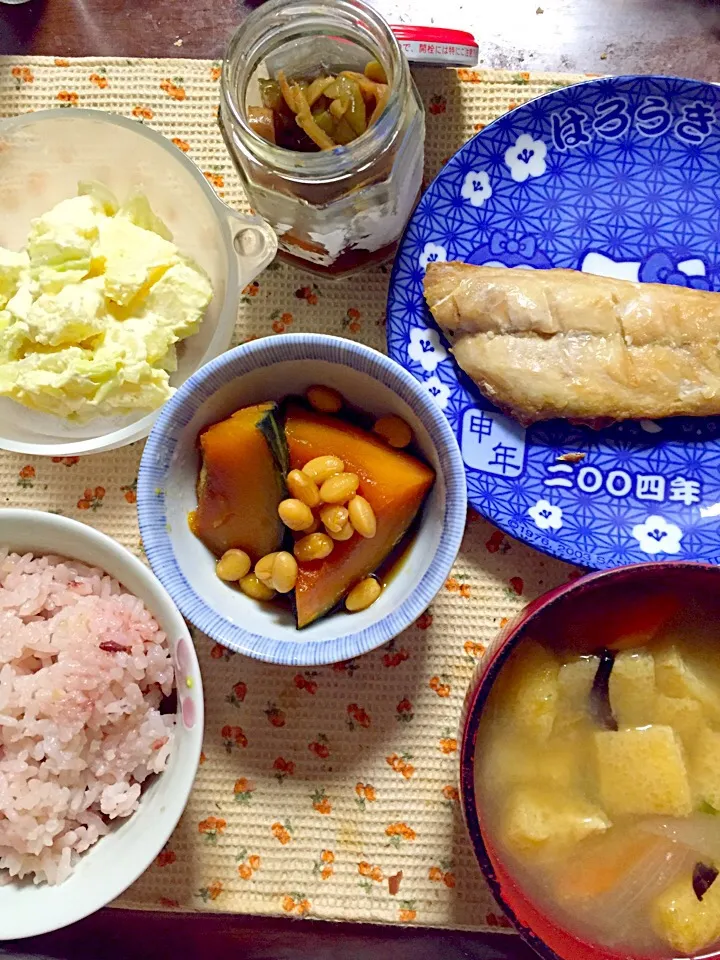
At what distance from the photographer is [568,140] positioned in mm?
1356

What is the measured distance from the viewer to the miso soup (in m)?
1.06

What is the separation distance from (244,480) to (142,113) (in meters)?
0.73

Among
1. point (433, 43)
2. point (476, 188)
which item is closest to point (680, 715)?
point (476, 188)

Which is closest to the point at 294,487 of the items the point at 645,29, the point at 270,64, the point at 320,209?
the point at 320,209

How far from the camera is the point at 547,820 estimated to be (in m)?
1.07

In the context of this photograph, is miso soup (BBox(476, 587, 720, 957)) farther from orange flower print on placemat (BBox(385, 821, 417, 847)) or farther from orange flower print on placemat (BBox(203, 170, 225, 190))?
orange flower print on placemat (BBox(203, 170, 225, 190))

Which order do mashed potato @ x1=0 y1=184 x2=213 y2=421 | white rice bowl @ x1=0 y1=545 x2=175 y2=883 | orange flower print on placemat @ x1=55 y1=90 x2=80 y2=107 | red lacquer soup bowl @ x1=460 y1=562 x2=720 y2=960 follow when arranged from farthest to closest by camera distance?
1. orange flower print on placemat @ x1=55 y1=90 x2=80 y2=107
2. mashed potato @ x1=0 y1=184 x2=213 y2=421
3. white rice bowl @ x1=0 y1=545 x2=175 y2=883
4. red lacquer soup bowl @ x1=460 y1=562 x2=720 y2=960

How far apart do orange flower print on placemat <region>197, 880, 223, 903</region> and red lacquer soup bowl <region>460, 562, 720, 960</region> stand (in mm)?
501

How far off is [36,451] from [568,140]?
998 millimetres

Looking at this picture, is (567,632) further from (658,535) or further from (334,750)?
(334,750)

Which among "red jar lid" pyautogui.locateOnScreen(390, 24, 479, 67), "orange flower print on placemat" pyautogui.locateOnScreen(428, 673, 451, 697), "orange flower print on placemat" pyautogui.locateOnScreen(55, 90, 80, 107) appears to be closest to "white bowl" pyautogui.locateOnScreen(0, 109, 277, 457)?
"orange flower print on placemat" pyautogui.locateOnScreen(55, 90, 80, 107)

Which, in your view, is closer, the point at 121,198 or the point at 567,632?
the point at 567,632

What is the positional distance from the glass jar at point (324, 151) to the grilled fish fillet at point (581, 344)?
0.16 meters

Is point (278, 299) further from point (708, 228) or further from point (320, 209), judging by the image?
point (708, 228)
